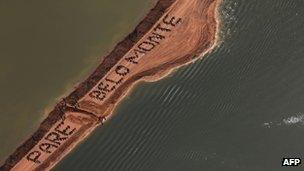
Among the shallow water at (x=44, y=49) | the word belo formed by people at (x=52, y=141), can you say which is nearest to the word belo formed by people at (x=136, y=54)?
the shallow water at (x=44, y=49)

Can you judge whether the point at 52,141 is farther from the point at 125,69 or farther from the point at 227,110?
the point at 227,110

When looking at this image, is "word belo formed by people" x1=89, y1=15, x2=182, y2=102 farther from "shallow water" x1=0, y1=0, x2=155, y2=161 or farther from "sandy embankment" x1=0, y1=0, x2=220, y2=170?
"shallow water" x1=0, y1=0, x2=155, y2=161

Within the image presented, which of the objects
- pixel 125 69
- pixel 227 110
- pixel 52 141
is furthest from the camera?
pixel 125 69

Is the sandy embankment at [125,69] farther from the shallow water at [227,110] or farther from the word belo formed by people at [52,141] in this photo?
the shallow water at [227,110]

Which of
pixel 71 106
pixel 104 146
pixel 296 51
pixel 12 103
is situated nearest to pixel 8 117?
pixel 12 103

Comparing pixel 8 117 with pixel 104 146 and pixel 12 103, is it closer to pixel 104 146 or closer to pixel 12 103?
pixel 12 103

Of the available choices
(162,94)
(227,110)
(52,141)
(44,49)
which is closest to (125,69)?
(162,94)
